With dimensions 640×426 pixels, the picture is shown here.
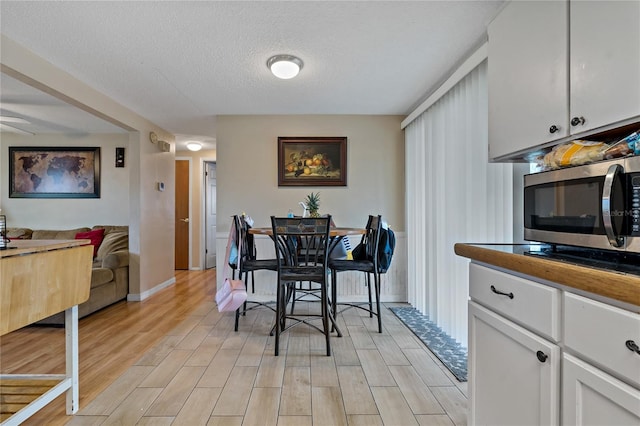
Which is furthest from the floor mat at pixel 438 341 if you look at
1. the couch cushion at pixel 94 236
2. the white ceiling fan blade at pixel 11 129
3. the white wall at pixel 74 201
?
the white ceiling fan blade at pixel 11 129

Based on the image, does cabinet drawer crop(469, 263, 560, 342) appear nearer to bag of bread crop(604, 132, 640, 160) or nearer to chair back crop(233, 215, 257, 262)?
bag of bread crop(604, 132, 640, 160)

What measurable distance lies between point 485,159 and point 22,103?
4.53m

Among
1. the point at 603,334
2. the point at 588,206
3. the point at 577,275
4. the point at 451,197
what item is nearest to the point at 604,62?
the point at 588,206

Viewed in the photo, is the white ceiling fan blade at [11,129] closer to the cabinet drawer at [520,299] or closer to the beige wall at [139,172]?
the beige wall at [139,172]

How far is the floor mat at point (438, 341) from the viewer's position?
2062mm

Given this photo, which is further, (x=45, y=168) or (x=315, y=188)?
(x=45, y=168)

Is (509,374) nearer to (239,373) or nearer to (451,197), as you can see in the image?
(239,373)

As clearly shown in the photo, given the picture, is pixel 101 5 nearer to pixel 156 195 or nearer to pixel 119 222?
pixel 156 195

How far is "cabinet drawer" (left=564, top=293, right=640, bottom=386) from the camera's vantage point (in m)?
0.66

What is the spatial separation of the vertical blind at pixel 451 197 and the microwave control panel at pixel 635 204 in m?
1.17

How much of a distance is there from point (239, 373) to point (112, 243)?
2787 mm

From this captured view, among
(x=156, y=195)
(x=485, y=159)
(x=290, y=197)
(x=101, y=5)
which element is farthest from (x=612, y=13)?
(x=156, y=195)

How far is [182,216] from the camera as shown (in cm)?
577

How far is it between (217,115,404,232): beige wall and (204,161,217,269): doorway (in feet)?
7.52
